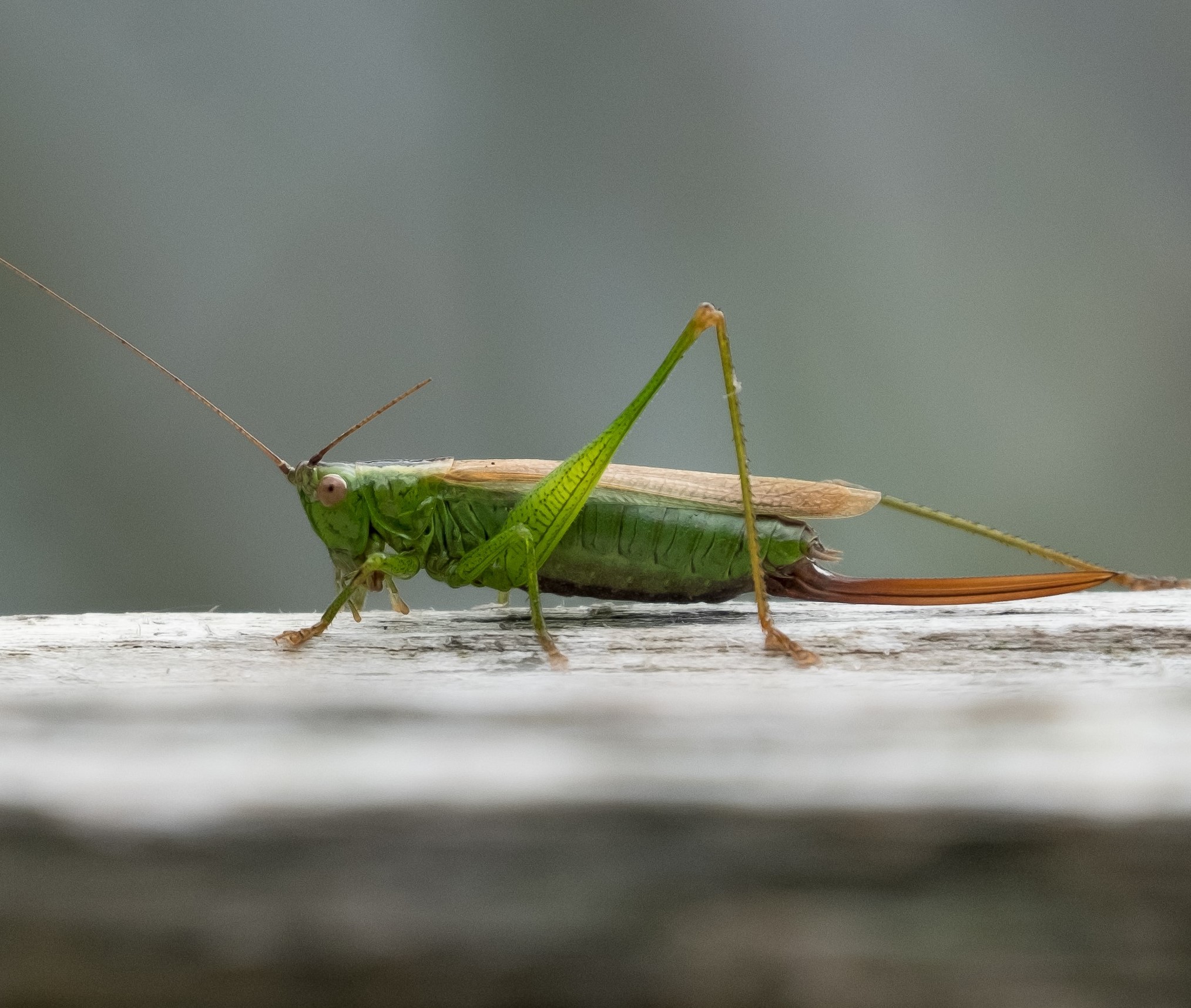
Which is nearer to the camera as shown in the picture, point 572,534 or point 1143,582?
point 1143,582

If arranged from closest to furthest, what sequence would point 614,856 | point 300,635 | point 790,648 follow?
point 614,856
point 790,648
point 300,635

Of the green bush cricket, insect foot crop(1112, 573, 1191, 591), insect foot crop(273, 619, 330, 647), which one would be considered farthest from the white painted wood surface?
insect foot crop(1112, 573, 1191, 591)

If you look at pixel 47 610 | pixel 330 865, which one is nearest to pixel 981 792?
pixel 330 865

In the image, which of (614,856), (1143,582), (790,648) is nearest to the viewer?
(614,856)

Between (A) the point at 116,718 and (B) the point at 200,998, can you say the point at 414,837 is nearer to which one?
(B) the point at 200,998

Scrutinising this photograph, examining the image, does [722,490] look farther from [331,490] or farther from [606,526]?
[331,490]

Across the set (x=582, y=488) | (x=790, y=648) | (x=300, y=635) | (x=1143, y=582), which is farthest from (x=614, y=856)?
(x=1143, y=582)
